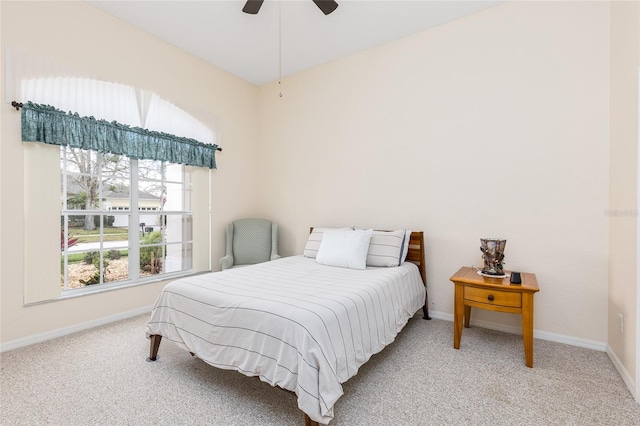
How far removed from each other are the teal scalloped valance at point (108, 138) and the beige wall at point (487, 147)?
5.14 ft

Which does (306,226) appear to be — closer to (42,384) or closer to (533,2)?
(42,384)

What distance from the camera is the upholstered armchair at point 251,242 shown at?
3.93m

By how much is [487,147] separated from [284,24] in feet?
7.94

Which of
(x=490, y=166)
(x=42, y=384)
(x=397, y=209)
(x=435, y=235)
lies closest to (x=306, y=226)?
(x=397, y=209)

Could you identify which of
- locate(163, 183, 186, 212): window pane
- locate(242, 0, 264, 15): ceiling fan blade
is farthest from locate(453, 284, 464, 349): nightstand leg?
locate(163, 183, 186, 212): window pane

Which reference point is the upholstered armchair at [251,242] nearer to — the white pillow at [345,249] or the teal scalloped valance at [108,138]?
the teal scalloped valance at [108,138]

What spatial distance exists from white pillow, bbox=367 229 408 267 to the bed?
0.91 feet

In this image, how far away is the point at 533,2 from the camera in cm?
260

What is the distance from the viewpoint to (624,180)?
202cm

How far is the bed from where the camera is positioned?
4.64ft

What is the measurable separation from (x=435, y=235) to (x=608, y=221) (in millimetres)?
1328

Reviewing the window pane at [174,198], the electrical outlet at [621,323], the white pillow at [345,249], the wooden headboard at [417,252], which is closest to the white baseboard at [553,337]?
the electrical outlet at [621,323]

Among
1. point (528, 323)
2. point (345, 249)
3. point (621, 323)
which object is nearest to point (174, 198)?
point (345, 249)

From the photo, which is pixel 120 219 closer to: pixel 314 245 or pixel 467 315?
pixel 314 245
